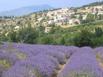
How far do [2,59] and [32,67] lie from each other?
1783 millimetres

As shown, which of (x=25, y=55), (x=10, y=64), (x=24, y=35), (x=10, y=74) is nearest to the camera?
(x=10, y=74)

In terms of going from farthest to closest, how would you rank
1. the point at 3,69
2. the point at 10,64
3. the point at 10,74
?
the point at 10,64 → the point at 3,69 → the point at 10,74

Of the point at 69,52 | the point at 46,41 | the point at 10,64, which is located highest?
the point at 10,64

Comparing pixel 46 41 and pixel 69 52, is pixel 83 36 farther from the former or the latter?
pixel 69 52

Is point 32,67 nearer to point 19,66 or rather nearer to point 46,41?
point 19,66

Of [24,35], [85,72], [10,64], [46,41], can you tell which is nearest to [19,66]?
[10,64]

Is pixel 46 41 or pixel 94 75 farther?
pixel 46 41

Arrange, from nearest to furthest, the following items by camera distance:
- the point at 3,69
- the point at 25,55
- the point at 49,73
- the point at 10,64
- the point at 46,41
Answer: the point at 3,69 < the point at 49,73 < the point at 10,64 < the point at 25,55 < the point at 46,41

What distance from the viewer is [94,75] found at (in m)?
9.41

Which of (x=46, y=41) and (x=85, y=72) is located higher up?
(x=85, y=72)

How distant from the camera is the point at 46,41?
43031 mm

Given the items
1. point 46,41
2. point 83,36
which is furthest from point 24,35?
point 83,36

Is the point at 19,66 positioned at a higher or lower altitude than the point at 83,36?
higher

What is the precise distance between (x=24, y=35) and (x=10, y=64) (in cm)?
3736
